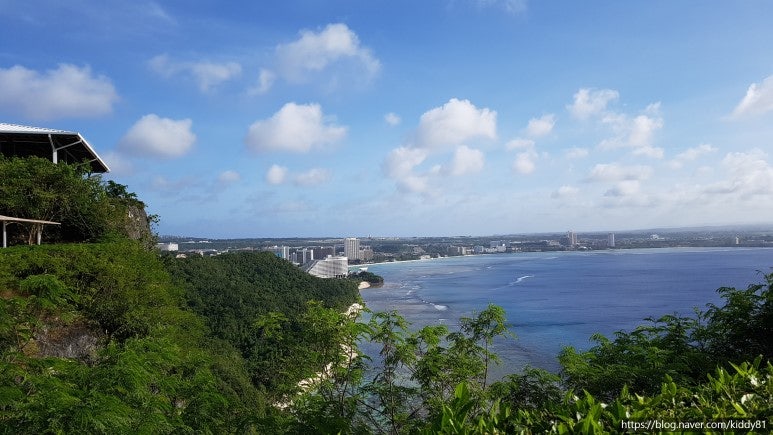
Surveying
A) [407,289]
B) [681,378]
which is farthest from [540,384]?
[407,289]

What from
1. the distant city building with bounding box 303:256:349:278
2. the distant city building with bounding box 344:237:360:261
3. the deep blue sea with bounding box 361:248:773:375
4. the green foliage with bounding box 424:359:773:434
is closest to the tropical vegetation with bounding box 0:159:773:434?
the green foliage with bounding box 424:359:773:434

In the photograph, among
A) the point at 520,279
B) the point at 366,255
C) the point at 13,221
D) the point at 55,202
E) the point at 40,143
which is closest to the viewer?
the point at 13,221

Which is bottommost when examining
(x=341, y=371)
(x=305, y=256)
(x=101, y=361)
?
(x=305, y=256)

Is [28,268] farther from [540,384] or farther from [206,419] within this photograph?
[540,384]

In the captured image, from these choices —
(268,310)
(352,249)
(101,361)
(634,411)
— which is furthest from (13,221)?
(352,249)

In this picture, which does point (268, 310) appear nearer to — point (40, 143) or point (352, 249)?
point (40, 143)

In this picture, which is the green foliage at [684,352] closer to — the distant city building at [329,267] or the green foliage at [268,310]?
the green foliage at [268,310]
